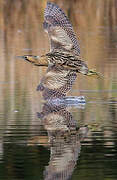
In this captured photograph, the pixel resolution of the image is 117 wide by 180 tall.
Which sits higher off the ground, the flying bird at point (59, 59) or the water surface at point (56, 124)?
the flying bird at point (59, 59)

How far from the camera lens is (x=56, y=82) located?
10.6m

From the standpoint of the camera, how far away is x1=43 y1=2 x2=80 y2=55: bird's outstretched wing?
11.1 meters

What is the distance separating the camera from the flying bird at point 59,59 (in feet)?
34.7

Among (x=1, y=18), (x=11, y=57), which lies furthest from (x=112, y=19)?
(x=11, y=57)

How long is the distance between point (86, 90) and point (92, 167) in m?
4.81

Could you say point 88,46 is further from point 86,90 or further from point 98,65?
point 86,90

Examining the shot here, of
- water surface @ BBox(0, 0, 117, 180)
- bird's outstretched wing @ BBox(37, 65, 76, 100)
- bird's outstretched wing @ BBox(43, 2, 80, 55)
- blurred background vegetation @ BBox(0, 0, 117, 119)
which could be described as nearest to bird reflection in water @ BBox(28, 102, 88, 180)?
water surface @ BBox(0, 0, 117, 180)

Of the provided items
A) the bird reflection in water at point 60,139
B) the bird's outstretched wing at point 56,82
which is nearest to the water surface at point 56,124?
the bird reflection in water at point 60,139

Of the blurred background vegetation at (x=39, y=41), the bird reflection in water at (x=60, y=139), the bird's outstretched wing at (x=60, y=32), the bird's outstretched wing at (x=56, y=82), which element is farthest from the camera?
the blurred background vegetation at (x=39, y=41)

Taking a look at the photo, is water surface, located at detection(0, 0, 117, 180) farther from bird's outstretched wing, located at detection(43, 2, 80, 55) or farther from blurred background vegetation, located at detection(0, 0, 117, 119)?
bird's outstretched wing, located at detection(43, 2, 80, 55)

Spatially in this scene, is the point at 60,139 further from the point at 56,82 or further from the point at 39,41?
the point at 39,41

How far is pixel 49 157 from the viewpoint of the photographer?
7.42 meters

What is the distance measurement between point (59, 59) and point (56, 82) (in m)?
0.39

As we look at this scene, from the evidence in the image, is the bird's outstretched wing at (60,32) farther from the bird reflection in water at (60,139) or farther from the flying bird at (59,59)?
the bird reflection in water at (60,139)
